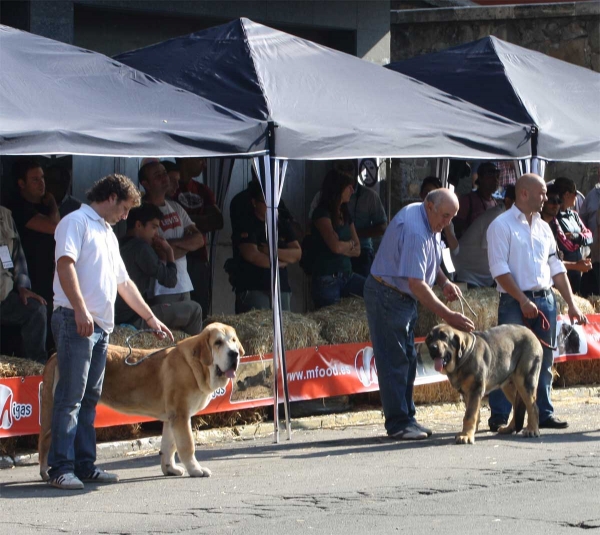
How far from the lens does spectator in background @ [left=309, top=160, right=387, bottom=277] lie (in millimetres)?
13281

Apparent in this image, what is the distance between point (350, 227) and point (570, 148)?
2421 millimetres

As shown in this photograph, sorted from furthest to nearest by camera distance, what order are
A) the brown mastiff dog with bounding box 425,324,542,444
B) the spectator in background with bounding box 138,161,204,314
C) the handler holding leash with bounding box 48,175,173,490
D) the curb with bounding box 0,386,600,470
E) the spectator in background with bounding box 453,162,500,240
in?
1. the spectator in background with bounding box 453,162,500,240
2. the spectator in background with bounding box 138,161,204,314
3. the brown mastiff dog with bounding box 425,324,542,444
4. the curb with bounding box 0,386,600,470
5. the handler holding leash with bounding box 48,175,173,490

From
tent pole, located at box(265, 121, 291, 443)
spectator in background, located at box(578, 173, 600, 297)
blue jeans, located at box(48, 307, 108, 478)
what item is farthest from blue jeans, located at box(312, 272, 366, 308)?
blue jeans, located at box(48, 307, 108, 478)

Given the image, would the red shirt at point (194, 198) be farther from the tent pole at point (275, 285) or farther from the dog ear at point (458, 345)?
the dog ear at point (458, 345)

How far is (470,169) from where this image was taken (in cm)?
1670

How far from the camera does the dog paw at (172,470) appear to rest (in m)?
8.19

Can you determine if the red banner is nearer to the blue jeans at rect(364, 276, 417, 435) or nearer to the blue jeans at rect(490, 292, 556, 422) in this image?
the blue jeans at rect(364, 276, 417, 435)

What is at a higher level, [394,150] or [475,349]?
[394,150]

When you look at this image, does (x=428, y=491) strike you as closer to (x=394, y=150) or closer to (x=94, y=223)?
(x=94, y=223)

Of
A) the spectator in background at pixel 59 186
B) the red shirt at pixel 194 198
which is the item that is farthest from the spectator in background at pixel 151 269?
the red shirt at pixel 194 198

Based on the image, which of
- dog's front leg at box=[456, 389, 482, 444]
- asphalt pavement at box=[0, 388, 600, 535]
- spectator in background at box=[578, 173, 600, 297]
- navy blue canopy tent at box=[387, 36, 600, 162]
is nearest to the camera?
asphalt pavement at box=[0, 388, 600, 535]

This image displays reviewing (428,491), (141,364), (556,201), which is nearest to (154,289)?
(141,364)

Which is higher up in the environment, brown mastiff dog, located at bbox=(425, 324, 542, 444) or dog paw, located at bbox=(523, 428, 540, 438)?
brown mastiff dog, located at bbox=(425, 324, 542, 444)

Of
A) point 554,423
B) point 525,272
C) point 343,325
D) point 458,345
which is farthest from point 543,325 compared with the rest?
point 343,325
